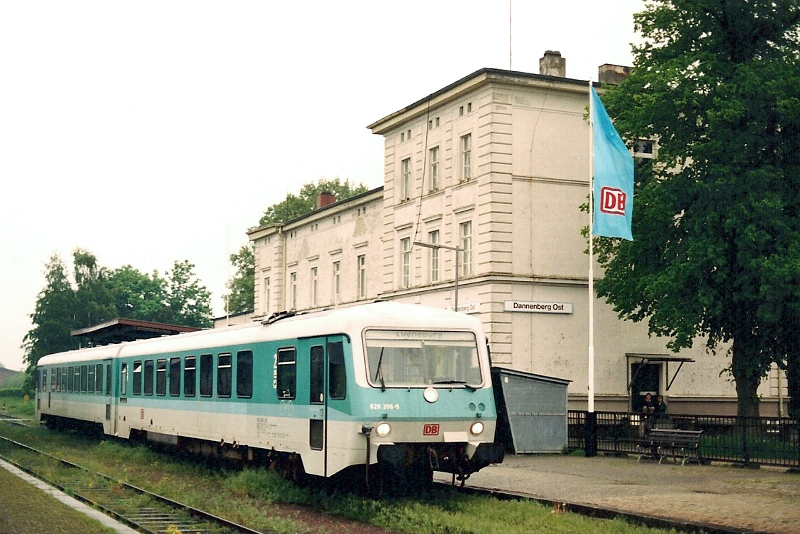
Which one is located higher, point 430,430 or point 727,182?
point 727,182

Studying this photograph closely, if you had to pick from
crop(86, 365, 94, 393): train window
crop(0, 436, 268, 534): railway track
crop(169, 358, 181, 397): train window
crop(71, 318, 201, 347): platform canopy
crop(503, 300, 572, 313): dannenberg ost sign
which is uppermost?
crop(503, 300, 572, 313): dannenberg ost sign

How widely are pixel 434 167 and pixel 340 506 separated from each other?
1084 inches

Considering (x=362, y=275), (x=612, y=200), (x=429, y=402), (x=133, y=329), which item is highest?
(x=612, y=200)

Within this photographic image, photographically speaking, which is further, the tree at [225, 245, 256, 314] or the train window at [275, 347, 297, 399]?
the tree at [225, 245, 256, 314]

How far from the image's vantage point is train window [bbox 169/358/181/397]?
24969 mm

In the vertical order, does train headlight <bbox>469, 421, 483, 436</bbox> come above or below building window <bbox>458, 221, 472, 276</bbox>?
below

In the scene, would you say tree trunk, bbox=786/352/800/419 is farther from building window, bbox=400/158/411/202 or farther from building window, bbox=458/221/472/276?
building window, bbox=400/158/411/202

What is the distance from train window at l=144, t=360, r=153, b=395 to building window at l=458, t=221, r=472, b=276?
575 inches

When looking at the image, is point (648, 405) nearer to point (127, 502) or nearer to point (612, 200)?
point (612, 200)

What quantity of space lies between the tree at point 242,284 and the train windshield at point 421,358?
242 ft

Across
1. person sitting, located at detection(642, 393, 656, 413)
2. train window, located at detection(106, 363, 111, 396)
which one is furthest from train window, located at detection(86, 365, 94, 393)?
person sitting, located at detection(642, 393, 656, 413)

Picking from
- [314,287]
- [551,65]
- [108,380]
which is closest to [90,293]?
[314,287]

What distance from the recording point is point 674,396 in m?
40.9

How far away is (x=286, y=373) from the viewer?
61.2 feet
